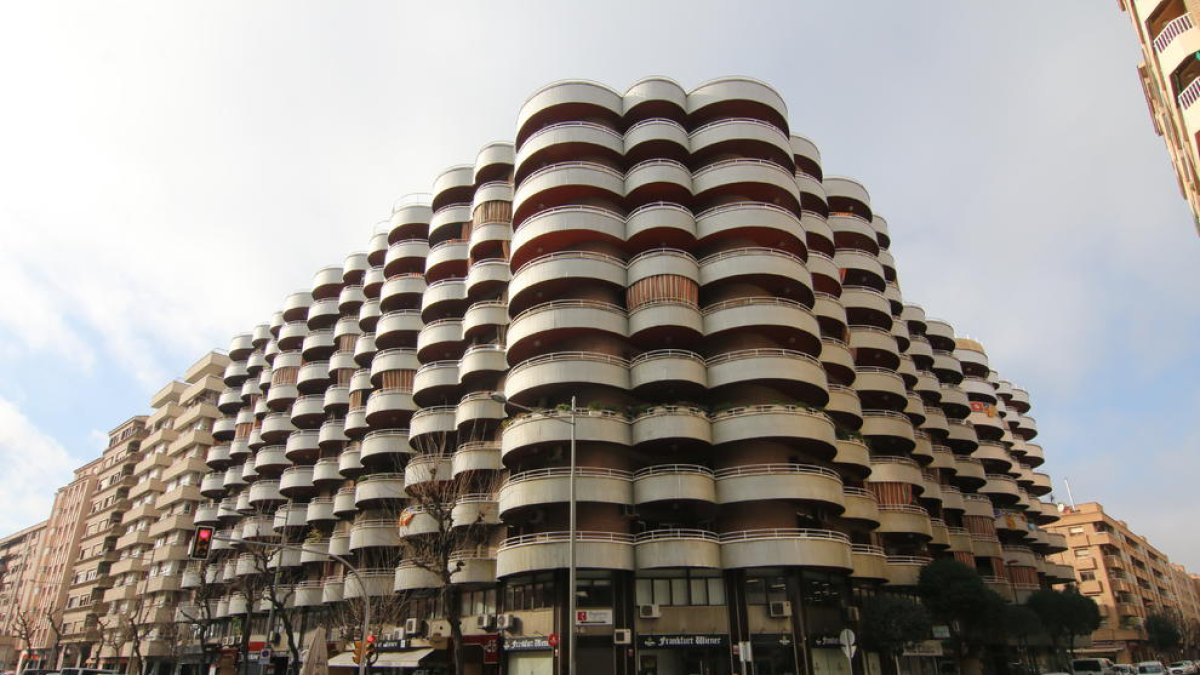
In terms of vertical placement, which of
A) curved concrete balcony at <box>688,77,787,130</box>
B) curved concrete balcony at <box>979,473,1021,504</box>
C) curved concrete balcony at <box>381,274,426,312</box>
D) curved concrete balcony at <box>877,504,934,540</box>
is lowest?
curved concrete balcony at <box>877,504,934,540</box>

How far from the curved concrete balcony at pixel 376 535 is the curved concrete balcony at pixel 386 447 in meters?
4.46

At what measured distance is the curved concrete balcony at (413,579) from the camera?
4803cm

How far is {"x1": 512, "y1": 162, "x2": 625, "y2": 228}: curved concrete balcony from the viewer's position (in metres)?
47.5

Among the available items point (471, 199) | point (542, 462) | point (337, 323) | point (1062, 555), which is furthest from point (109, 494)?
point (1062, 555)

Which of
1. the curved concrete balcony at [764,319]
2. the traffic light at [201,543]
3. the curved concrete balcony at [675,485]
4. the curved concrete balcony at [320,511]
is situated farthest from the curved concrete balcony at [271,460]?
the curved concrete balcony at [764,319]

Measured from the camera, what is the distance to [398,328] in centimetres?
5866

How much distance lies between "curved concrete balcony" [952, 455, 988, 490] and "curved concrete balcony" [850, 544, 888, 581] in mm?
21805

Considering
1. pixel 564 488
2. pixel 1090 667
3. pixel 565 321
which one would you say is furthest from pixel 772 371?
pixel 1090 667

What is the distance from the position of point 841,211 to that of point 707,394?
1015 inches

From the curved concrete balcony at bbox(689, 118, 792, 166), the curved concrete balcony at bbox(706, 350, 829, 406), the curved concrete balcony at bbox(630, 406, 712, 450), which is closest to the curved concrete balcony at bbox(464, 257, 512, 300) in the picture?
the curved concrete balcony at bbox(689, 118, 792, 166)

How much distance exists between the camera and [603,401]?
4328cm

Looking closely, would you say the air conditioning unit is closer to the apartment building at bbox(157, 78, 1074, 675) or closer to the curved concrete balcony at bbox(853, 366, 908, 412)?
the apartment building at bbox(157, 78, 1074, 675)

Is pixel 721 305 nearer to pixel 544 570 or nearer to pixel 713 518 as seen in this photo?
pixel 713 518

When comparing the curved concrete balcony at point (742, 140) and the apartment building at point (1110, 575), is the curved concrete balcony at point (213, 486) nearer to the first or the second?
the curved concrete balcony at point (742, 140)
